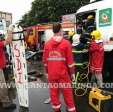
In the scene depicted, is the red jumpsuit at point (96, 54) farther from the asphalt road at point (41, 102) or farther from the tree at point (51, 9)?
the tree at point (51, 9)

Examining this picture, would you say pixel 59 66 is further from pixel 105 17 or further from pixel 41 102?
pixel 105 17

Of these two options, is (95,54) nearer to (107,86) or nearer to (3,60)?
(107,86)

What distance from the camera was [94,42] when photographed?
35.9ft

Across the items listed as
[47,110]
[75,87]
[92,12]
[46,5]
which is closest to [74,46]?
[75,87]

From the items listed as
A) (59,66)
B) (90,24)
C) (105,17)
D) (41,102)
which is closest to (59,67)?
(59,66)

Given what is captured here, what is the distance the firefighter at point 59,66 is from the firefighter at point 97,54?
2.97 meters

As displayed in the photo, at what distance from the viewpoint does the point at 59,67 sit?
795 cm

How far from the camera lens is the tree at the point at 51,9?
51.9 meters

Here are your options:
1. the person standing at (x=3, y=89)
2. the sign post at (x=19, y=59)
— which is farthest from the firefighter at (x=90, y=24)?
the sign post at (x=19, y=59)

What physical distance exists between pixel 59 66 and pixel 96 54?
315 cm

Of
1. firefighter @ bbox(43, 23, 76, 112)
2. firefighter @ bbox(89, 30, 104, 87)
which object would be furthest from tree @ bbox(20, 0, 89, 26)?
firefighter @ bbox(43, 23, 76, 112)

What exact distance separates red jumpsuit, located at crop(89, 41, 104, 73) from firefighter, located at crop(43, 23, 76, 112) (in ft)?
9.72

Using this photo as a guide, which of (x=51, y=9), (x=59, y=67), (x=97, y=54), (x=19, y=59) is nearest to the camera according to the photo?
(x=59, y=67)

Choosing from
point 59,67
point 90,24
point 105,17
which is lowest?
point 59,67
